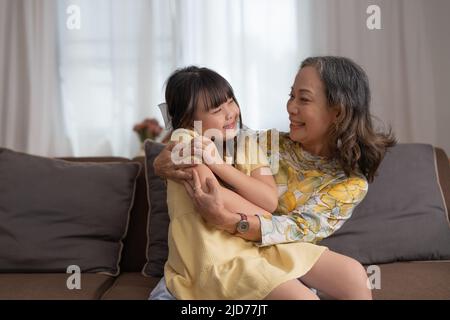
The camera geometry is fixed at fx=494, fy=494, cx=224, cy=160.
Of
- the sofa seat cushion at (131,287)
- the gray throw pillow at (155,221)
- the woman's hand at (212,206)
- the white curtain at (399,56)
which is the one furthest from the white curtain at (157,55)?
the woman's hand at (212,206)

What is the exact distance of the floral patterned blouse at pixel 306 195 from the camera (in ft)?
4.39

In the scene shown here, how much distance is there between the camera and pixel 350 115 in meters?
1.43

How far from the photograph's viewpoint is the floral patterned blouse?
1.34 metres

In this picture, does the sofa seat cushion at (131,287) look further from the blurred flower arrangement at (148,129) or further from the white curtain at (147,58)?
the white curtain at (147,58)

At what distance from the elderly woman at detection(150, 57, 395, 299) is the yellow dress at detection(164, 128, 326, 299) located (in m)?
0.03

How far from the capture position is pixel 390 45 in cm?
336

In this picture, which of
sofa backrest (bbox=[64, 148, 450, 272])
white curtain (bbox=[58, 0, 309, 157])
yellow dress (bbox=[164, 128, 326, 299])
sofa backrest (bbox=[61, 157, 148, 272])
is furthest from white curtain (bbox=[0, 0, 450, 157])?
yellow dress (bbox=[164, 128, 326, 299])

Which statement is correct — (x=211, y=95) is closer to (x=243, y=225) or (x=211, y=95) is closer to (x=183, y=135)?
(x=183, y=135)

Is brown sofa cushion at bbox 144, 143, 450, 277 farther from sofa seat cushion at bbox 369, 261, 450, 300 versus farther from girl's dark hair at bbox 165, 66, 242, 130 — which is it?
girl's dark hair at bbox 165, 66, 242, 130

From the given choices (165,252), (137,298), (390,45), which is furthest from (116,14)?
(137,298)

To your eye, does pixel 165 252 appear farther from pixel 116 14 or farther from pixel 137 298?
pixel 116 14

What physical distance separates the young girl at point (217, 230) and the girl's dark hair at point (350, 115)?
0.23 meters
